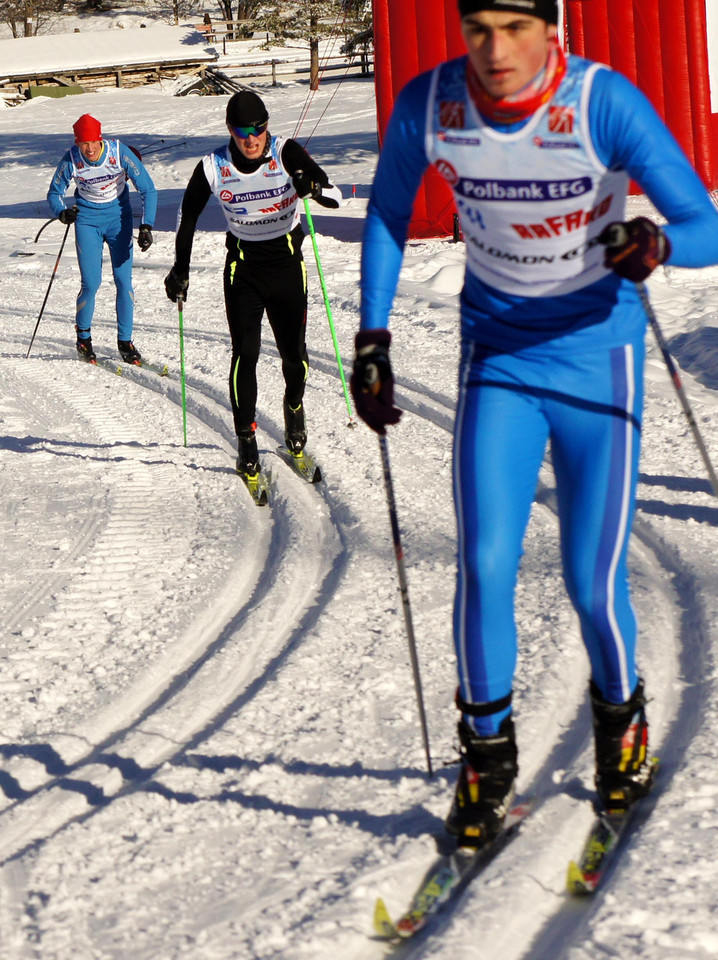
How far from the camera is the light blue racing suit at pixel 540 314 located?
2.45 metres

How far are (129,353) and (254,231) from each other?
3.59 m

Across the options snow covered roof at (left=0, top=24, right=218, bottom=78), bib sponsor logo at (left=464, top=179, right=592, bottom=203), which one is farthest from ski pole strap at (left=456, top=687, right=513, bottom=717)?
snow covered roof at (left=0, top=24, right=218, bottom=78)

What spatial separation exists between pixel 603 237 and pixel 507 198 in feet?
0.83

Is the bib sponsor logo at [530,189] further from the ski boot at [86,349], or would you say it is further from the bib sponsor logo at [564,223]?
the ski boot at [86,349]

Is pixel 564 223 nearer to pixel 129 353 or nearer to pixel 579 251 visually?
pixel 579 251

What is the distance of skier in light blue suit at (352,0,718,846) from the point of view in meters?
2.41

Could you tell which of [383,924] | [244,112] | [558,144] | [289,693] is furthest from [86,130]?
[383,924]

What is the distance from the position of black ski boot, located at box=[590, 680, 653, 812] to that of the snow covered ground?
0.37 ft

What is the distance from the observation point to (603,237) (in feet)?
7.93

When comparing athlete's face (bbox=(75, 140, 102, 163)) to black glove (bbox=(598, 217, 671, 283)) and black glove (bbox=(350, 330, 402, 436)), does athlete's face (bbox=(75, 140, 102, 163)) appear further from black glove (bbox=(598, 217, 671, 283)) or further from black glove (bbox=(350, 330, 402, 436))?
black glove (bbox=(598, 217, 671, 283))

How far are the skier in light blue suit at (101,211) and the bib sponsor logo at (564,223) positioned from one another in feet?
23.2

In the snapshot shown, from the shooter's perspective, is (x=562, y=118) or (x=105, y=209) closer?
(x=562, y=118)

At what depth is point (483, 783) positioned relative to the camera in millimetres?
2855

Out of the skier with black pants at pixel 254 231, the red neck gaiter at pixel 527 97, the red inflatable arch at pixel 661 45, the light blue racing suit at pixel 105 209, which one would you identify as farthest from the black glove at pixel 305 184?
the red inflatable arch at pixel 661 45
